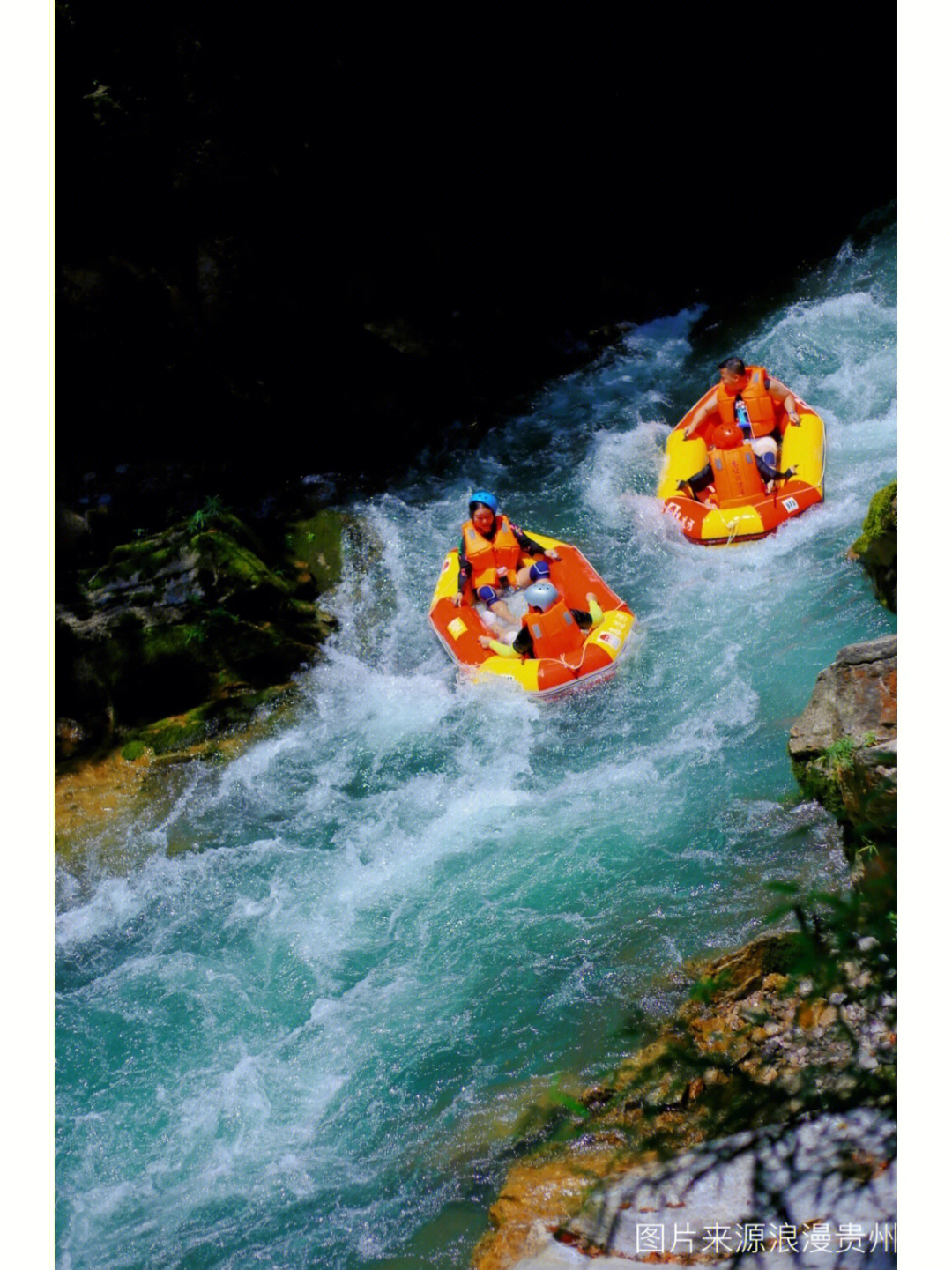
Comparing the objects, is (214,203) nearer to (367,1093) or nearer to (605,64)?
(605,64)

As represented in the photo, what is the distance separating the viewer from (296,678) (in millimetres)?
7949

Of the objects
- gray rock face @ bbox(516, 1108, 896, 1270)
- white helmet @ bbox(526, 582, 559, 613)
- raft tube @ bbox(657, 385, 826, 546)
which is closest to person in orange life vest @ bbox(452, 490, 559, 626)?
white helmet @ bbox(526, 582, 559, 613)

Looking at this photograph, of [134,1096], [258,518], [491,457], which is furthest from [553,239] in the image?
[134,1096]

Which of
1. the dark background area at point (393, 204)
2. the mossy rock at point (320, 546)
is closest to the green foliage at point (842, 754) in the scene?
the mossy rock at point (320, 546)

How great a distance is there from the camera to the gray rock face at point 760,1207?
3105 mm

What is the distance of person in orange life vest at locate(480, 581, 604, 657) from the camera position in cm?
717

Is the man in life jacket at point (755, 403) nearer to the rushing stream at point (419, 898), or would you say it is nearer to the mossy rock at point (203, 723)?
the rushing stream at point (419, 898)

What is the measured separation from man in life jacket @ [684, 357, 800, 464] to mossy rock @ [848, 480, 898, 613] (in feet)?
6.60

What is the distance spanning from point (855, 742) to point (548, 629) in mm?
2652

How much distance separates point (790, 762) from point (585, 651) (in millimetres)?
1747

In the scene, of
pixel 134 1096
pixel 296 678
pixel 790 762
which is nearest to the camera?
pixel 134 1096

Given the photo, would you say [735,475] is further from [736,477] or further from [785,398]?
[785,398]

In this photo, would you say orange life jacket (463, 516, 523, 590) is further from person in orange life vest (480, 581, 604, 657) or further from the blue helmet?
person in orange life vest (480, 581, 604, 657)

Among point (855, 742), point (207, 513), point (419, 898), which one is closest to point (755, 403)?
point (855, 742)
